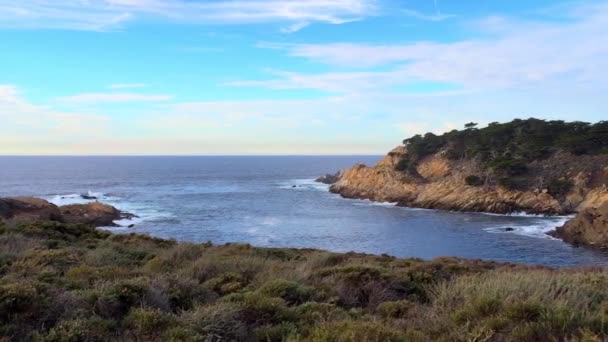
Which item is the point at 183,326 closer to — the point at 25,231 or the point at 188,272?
the point at 188,272

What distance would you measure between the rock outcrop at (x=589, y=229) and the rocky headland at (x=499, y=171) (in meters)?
0.54

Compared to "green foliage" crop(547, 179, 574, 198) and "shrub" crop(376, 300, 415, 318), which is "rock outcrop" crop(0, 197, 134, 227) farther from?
"green foliage" crop(547, 179, 574, 198)

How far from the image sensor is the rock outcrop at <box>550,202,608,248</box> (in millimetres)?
38938

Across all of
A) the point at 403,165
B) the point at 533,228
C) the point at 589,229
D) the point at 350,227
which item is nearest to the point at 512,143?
the point at 403,165

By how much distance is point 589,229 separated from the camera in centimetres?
4000

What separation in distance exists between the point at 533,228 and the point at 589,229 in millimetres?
6793

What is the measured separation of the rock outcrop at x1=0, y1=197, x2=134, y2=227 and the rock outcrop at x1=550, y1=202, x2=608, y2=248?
41.7m

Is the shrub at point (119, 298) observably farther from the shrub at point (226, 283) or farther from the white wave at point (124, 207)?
the white wave at point (124, 207)

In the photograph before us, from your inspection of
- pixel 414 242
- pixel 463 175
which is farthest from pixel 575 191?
pixel 414 242

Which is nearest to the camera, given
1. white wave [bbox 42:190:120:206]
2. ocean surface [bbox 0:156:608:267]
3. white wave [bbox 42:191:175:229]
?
ocean surface [bbox 0:156:608:267]

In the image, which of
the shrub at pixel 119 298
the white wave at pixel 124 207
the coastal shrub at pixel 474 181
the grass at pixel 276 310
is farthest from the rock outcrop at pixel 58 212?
the coastal shrub at pixel 474 181

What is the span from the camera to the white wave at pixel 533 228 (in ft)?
145

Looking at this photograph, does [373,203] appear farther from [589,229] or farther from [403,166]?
[589,229]

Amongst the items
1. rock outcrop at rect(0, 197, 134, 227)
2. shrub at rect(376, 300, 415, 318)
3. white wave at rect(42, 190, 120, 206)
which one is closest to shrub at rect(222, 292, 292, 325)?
shrub at rect(376, 300, 415, 318)
